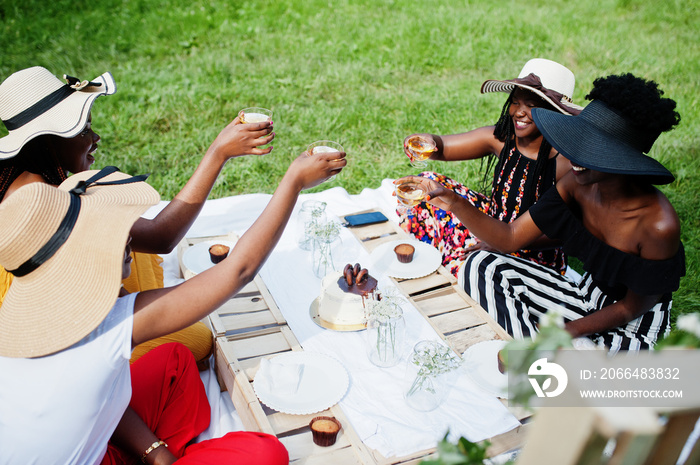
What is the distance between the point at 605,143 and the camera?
274cm

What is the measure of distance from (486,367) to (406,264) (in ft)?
3.22

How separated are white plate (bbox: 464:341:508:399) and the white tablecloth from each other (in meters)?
0.05

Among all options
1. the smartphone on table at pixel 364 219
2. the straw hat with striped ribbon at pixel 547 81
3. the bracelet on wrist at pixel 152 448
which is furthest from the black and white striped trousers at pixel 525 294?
the bracelet on wrist at pixel 152 448

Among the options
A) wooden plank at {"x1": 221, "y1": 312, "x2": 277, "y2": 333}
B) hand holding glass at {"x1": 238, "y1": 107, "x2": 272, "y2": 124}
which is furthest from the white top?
hand holding glass at {"x1": 238, "y1": 107, "x2": 272, "y2": 124}

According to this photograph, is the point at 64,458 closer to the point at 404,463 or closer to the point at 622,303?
the point at 404,463

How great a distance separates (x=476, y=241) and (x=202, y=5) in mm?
6972

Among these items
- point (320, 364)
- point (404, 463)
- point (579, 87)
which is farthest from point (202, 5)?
point (404, 463)

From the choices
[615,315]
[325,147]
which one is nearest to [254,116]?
[325,147]

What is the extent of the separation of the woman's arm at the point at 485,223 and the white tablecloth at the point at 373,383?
1.97ft

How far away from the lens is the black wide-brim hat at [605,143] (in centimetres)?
269

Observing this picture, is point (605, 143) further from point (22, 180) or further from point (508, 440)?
point (22, 180)

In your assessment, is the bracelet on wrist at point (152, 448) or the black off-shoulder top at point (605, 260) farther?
the black off-shoulder top at point (605, 260)

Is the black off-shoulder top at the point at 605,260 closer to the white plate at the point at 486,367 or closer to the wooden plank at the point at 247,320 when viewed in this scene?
the white plate at the point at 486,367

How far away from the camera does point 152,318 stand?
204cm
